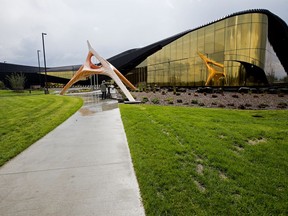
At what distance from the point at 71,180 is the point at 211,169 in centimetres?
267

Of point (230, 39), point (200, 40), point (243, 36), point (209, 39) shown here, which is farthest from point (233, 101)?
point (200, 40)

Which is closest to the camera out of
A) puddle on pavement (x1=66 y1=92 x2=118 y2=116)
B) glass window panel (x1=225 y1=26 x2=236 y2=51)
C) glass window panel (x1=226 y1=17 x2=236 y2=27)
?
puddle on pavement (x1=66 y1=92 x2=118 y2=116)

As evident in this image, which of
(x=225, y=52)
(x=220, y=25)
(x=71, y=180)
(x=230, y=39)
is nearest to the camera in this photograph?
(x=71, y=180)

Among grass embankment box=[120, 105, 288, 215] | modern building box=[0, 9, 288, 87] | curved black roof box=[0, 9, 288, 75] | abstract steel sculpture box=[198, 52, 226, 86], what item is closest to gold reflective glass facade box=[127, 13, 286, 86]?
modern building box=[0, 9, 288, 87]

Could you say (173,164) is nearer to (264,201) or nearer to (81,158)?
(264,201)

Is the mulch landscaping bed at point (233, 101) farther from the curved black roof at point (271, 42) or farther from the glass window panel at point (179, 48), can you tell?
the glass window panel at point (179, 48)

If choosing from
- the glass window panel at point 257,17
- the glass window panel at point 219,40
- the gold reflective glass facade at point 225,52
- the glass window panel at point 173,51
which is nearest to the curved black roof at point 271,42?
the glass window panel at point 257,17

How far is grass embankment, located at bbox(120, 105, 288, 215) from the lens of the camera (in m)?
2.59

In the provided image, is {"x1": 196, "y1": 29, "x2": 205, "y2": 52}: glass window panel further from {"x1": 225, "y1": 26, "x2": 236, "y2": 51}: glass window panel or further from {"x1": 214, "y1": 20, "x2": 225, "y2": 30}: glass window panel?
{"x1": 225, "y1": 26, "x2": 236, "y2": 51}: glass window panel

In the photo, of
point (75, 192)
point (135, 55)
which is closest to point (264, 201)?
point (75, 192)

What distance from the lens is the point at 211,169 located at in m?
3.62

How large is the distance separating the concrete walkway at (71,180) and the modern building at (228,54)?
88.9 feet

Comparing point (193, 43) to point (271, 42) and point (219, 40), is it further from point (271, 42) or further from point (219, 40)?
point (271, 42)

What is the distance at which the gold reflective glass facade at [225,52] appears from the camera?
25.9 meters
